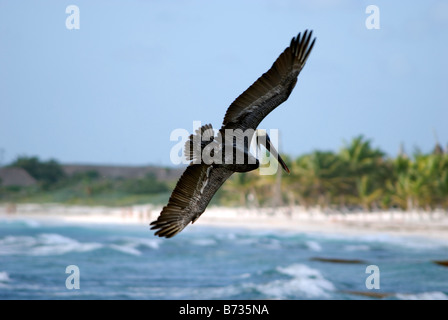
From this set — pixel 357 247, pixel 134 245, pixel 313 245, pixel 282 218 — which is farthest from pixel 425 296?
pixel 282 218

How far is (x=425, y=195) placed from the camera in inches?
1537

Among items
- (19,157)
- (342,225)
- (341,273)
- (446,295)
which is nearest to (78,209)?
(19,157)

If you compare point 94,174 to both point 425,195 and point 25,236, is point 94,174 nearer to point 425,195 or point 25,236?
point 25,236

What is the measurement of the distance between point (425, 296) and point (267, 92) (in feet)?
60.1

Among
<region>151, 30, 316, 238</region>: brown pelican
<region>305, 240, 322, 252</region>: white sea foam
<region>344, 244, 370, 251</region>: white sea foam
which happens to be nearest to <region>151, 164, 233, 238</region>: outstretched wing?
<region>151, 30, 316, 238</region>: brown pelican

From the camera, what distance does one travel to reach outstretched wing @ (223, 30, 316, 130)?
23.4 ft

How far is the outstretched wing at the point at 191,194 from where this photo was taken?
23.0 feet

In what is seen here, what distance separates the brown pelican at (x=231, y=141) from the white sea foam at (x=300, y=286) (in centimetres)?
1677

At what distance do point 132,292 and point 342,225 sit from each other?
19.0 m

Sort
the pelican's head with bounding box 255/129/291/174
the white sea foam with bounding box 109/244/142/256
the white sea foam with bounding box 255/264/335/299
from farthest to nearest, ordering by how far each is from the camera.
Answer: the white sea foam with bounding box 109/244/142/256 → the white sea foam with bounding box 255/264/335/299 → the pelican's head with bounding box 255/129/291/174

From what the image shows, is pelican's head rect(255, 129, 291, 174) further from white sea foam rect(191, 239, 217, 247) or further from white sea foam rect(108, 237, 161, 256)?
white sea foam rect(191, 239, 217, 247)

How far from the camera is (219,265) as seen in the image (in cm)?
3131

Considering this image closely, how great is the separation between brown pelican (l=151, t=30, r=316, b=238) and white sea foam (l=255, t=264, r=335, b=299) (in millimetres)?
16767

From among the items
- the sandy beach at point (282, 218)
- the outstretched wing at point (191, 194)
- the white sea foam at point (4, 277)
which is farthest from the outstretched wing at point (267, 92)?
the sandy beach at point (282, 218)
